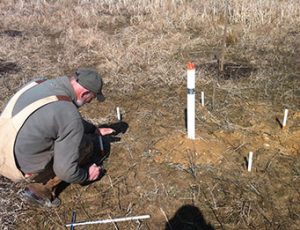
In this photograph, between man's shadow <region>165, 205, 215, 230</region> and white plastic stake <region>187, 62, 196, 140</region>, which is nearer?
man's shadow <region>165, 205, 215, 230</region>

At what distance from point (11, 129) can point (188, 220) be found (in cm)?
184

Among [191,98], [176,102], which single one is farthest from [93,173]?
[176,102]

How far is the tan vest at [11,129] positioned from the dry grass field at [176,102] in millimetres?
533

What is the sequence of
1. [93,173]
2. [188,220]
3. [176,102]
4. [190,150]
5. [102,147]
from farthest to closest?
[176,102] → [102,147] → [190,150] → [93,173] → [188,220]

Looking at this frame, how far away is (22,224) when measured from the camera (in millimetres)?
3566

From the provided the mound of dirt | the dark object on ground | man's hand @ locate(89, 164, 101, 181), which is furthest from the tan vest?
the mound of dirt

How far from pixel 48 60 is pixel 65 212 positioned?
4192 millimetres

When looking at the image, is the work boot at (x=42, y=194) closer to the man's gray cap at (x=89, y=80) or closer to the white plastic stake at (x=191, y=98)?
the man's gray cap at (x=89, y=80)

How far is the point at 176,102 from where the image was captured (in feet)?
18.0

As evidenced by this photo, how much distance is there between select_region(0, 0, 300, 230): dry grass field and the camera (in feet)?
12.0

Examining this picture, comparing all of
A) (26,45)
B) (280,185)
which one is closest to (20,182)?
(280,185)

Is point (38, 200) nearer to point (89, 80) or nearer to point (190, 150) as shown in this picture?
point (89, 80)

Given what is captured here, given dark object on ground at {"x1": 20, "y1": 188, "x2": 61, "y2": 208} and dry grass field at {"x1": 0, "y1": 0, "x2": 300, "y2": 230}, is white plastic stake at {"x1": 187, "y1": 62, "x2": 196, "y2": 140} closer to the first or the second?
dry grass field at {"x1": 0, "y1": 0, "x2": 300, "y2": 230}

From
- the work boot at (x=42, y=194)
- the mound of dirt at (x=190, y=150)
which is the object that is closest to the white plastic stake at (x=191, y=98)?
the mound of dirt at (x=190, y=150)
